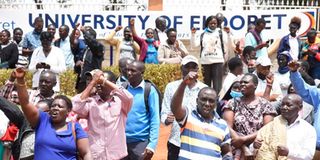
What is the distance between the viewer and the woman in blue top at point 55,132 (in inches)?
247

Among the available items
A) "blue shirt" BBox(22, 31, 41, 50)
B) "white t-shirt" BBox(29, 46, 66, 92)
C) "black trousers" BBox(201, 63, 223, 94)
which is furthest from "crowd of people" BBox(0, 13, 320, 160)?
"blue shirt" BBox(22, 31, 41, 50)

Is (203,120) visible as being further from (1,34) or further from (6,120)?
(1,34)

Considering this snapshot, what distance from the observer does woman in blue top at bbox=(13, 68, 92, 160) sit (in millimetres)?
6277

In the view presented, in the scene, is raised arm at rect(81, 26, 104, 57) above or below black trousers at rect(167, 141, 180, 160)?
above

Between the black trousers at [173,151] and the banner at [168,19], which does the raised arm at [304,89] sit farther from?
the banner at [168,19]

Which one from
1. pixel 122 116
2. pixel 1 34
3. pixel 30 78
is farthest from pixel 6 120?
pixel 1 34

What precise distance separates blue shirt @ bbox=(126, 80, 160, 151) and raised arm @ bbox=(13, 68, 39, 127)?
→ 150 centimetres

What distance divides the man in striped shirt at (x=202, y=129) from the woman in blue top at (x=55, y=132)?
2.79 feet

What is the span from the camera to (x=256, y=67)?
8953 millimetres

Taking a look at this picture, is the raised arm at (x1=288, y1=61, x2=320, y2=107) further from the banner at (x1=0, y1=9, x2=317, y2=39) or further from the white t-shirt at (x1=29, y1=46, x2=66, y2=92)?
the banner at (x1=0, y1=9, x2=317, y2=39)

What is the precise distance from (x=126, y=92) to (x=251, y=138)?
50.7 inches

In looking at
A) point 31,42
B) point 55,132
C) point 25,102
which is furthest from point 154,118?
point 31,42

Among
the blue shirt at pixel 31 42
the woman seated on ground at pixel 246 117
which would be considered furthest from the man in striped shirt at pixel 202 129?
the blue shirt at pixel 31 42

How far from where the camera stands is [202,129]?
6617mm
